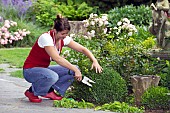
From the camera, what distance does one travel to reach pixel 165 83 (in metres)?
7.76

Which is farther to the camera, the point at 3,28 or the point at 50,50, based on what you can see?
the point at 3,28

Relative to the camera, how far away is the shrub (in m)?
7.23

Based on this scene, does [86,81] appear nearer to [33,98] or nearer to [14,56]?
[33,98]

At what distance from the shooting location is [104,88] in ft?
23.7

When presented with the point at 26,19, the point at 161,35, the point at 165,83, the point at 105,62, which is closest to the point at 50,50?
the point at 105,62

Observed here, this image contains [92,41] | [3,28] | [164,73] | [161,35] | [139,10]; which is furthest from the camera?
[139,10]

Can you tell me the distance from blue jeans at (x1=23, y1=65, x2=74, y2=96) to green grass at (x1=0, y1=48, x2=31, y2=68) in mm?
4337

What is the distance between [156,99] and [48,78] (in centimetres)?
141

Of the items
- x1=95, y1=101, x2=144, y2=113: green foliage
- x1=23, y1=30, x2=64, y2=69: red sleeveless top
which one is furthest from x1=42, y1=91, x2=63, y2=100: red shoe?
x1=95, y1=101, x2=144, y2=113: green foliage

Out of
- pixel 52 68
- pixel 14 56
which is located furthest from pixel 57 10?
pixel 52 68

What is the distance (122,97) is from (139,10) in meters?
9.92

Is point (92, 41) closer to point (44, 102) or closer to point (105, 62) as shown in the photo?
point (105, 62)

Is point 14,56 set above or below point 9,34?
below

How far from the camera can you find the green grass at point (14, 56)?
12203 mm
